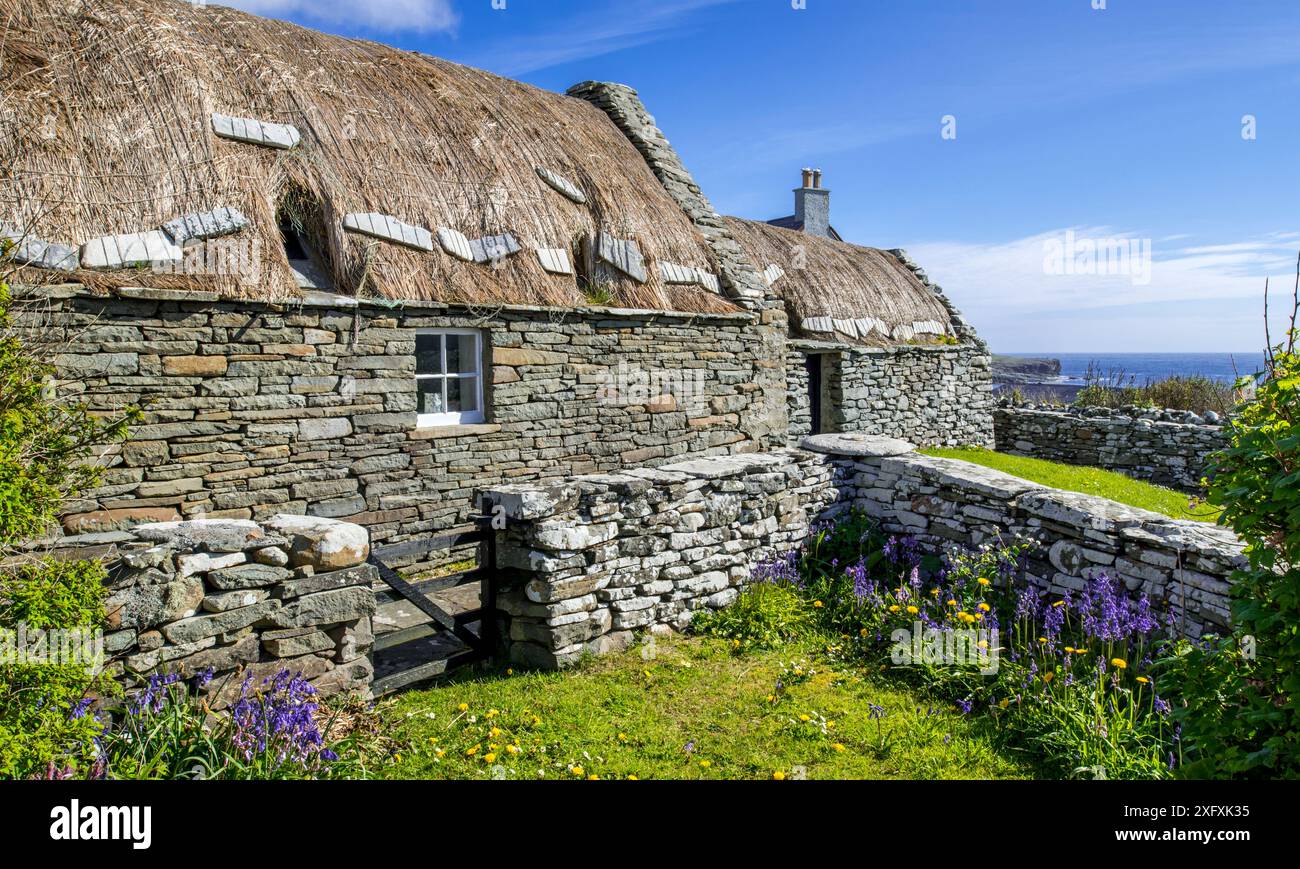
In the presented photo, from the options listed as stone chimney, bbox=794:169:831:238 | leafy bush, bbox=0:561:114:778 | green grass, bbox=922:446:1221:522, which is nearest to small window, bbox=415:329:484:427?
leafy bush, bbox=0:561:114:778

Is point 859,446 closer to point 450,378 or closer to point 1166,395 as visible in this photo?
point 450,378

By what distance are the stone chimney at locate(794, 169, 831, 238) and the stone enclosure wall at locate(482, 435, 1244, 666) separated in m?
16.4

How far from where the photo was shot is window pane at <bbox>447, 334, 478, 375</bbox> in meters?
8.85

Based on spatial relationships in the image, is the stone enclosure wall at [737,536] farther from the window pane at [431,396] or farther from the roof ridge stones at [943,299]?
the roof ridge stones at [943,299]

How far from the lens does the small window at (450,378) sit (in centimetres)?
873

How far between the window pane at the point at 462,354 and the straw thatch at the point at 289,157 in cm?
58

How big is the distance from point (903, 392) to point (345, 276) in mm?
12917

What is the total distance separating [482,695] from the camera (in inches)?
203

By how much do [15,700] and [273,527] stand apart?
1500 mm

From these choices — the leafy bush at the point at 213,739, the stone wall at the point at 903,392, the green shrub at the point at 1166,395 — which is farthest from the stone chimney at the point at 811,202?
the leafy bush at the point at 213,739
